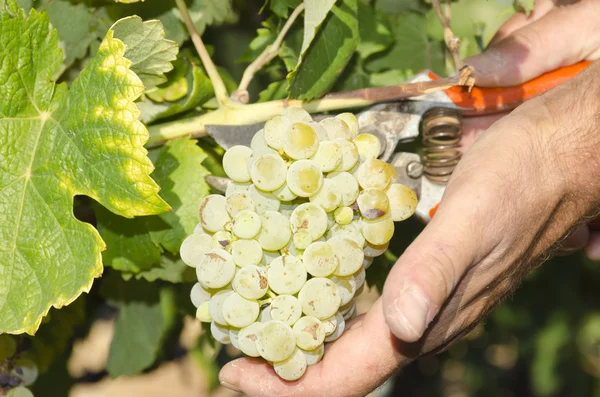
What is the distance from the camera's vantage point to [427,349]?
1.07 meters

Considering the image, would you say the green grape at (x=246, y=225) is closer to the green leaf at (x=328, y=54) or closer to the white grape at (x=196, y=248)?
the white grape at (x=196, y=248)

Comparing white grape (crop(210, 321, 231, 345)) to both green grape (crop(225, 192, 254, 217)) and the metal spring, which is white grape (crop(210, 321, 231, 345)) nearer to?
green grape (crop(225, 192, 254, 217))

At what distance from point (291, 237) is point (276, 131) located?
0.50ft

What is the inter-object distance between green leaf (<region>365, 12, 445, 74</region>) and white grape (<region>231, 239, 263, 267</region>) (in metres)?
0.63

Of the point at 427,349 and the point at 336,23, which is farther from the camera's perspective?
the point at 336,23

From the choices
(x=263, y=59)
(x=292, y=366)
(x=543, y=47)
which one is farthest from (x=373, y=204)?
(x=543, y=47)

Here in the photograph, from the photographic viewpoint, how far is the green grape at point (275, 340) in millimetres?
932

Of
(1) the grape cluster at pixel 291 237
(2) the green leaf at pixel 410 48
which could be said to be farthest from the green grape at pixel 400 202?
(2) the green leaf at pixel 410 48

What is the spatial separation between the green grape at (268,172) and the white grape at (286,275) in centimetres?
10

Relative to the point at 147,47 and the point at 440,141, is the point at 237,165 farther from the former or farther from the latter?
the point at 440,141

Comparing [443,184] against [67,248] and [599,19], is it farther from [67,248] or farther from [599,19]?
[67,248]

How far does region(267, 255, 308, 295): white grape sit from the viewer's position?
37.1 inches

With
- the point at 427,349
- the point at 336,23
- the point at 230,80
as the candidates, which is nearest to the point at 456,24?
the point at 336,23

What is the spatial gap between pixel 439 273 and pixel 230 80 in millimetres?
682
